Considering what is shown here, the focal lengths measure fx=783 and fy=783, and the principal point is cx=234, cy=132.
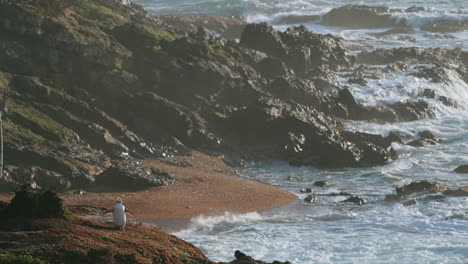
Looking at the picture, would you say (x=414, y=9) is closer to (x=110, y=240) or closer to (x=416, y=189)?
(x=416, y=189)

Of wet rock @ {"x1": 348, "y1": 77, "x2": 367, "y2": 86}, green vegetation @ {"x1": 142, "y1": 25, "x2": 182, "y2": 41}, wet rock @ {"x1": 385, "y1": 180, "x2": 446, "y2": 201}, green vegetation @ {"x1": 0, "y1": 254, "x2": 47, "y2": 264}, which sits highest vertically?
green vegetation @ {"x1": 142, "y1": 25, "x2": 182, "y2": 41}

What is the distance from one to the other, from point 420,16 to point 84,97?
159 feet

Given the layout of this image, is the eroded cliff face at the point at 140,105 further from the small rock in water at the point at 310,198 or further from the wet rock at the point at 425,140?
the small rock in water at the point at 310,198

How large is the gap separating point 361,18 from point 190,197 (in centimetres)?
5418

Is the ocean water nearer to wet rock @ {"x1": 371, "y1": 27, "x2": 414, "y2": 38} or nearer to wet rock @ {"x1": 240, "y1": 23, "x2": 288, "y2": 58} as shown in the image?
wet rock @ {"x1": 240, "y1": 23, "x2": 288, "y2": 58}

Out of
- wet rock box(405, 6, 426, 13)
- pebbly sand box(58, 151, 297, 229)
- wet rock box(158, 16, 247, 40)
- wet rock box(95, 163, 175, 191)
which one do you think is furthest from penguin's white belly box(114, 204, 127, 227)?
wet rock box(405, 6, 426, 13)

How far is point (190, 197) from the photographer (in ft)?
103

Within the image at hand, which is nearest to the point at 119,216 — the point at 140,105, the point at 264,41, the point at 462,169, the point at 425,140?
the point at 140,105

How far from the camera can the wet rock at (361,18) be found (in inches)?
3123

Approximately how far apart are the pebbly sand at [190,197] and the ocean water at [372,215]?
0.88 m

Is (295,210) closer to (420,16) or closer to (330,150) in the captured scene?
(330,150)

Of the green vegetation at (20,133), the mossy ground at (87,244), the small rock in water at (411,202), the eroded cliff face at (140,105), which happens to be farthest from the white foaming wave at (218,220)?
the green vegetation at (20,133)

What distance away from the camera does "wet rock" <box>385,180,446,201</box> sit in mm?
31844

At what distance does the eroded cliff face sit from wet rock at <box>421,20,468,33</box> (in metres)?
28.3
